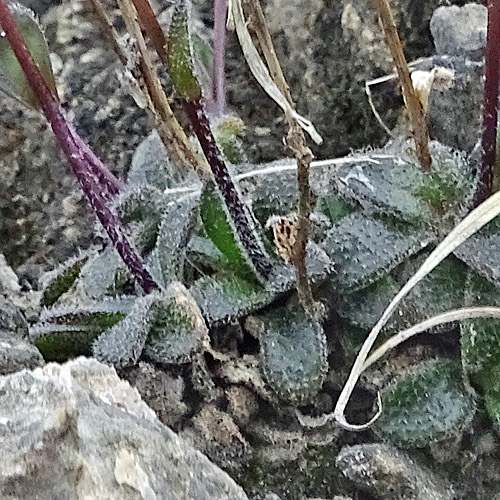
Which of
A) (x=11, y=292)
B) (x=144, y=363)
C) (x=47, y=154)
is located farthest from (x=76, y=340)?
(x=47, y=154)

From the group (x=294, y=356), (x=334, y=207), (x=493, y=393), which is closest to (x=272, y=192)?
(x=334, y=207)

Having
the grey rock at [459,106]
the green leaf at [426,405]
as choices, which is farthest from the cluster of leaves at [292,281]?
the grey rock at [459,106]

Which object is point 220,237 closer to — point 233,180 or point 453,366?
point 233,180

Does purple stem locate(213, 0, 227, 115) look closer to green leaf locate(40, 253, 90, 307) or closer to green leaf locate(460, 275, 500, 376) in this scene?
green leaf locate(40, 253, 90, 307)

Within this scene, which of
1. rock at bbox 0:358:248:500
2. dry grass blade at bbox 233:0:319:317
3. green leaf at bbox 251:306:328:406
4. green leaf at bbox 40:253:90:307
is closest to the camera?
rock at bbox 0:358:248:500

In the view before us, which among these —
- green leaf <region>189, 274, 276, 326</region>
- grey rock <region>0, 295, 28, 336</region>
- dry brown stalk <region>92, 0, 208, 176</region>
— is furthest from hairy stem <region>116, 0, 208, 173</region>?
grey rock <region>0, 295, 28, 336</region>

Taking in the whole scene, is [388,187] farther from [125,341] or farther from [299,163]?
[125,341]
